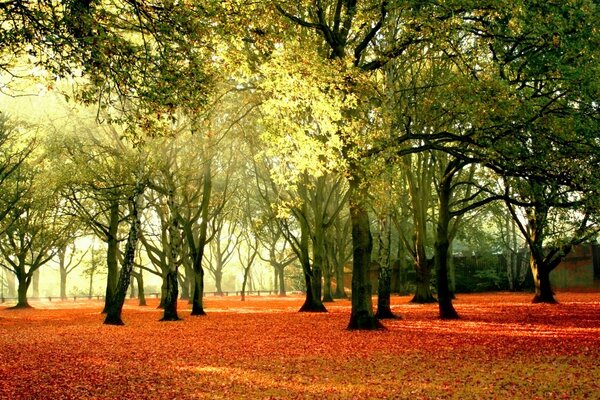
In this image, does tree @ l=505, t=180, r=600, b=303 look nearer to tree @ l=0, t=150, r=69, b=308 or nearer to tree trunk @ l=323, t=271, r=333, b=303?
tree trunk @ l=323, t=271, r=333, b=303

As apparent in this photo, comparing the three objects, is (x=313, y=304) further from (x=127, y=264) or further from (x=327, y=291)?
(x=327, y=291)

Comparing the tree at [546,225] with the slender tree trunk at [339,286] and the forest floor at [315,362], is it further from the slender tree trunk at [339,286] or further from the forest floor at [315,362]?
the slender tree trunk at [339,286]

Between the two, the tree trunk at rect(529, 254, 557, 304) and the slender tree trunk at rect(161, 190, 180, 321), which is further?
the tree trunk at rect(529, 254, 557, 304)

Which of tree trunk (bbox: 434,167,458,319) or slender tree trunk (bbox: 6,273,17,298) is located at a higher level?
tree trunk (bbox: 434,167,458,319)

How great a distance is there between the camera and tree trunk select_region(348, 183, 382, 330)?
19781 mm

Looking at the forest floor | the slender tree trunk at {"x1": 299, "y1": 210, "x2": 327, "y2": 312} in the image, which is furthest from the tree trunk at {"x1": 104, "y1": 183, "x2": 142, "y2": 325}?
the slender tree trunk at {"x1": 299, "y1": 210, "x2": 327, "y2": 312}

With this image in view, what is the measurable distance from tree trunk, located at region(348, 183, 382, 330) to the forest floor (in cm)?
78

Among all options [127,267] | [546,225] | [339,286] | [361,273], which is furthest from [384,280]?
[339,286]

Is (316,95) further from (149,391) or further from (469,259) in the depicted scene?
(469,259)

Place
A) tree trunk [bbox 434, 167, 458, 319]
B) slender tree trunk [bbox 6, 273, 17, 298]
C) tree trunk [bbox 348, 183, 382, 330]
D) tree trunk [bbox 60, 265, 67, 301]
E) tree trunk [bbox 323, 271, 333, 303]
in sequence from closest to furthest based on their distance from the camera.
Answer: tree trunk [bbox 348, 183, 382, 330] < tree trunk [bbox 434, 167, 458, 319] < tree trunk [bbox 323, 271, 333, 303] < tree trunk [bbox 60, 265, 67, 301] < slender tree trunk [bbox 6, 273, 17, 298]

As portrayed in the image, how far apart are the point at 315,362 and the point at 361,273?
748 centimetres

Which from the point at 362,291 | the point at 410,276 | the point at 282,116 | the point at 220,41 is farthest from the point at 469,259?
the point at 220,41

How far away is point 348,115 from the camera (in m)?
19.4

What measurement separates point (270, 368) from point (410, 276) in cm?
4644
